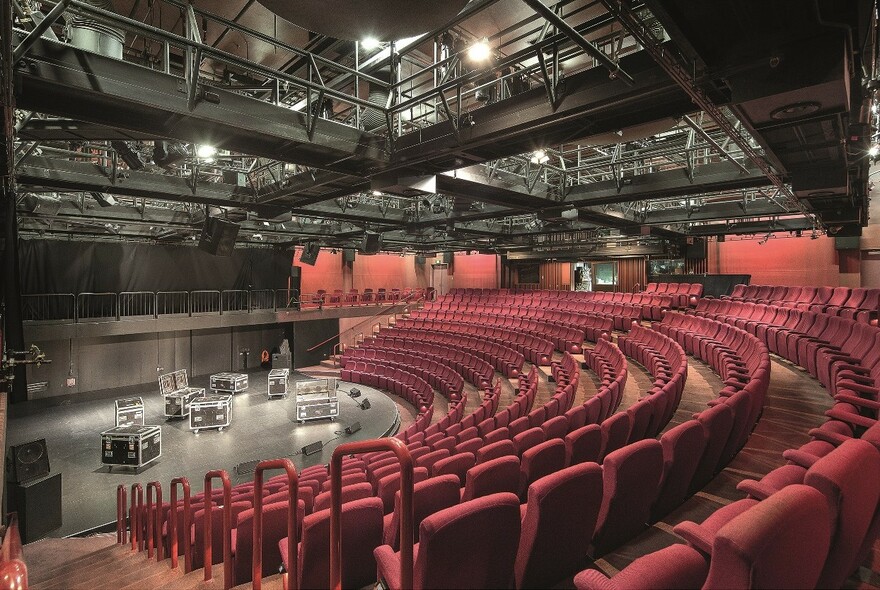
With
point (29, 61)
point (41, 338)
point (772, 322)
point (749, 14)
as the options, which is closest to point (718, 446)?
point (749, 14)

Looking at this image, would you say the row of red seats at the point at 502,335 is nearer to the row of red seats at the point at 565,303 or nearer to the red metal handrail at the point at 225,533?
the row of red seats at the point at 565,303

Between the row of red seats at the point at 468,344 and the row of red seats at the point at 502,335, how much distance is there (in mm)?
237

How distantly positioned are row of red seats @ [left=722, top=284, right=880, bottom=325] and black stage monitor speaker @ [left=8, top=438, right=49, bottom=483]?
13.5 m

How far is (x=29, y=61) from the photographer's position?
11.6 feet

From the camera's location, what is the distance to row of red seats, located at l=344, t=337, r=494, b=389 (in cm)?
1112

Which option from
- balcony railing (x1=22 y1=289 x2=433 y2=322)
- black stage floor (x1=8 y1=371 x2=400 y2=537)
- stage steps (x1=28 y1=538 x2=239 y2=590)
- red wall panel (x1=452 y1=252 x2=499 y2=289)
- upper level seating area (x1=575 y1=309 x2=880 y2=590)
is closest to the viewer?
upper level seating area (x1=575 y1=309 x2=880 y2=590)

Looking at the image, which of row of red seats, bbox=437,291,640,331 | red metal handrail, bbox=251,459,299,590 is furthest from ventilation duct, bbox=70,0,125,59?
row of red seats, bbox=437,291,640,331

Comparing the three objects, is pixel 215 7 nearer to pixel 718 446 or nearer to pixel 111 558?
pixel 111 558

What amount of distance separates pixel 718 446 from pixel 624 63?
3.10 metres

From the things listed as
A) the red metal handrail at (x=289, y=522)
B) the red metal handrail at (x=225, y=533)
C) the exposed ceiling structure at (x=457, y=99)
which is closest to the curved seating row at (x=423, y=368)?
the exposed ceiling structure at (x=457, y=99)

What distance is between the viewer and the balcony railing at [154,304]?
13.2 metres

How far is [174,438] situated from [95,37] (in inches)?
338

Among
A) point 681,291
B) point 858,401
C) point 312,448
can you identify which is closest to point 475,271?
point 681,291

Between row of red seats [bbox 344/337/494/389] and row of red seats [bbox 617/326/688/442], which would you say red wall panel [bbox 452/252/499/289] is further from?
row of red seats [bbox 617/326/688/442]
